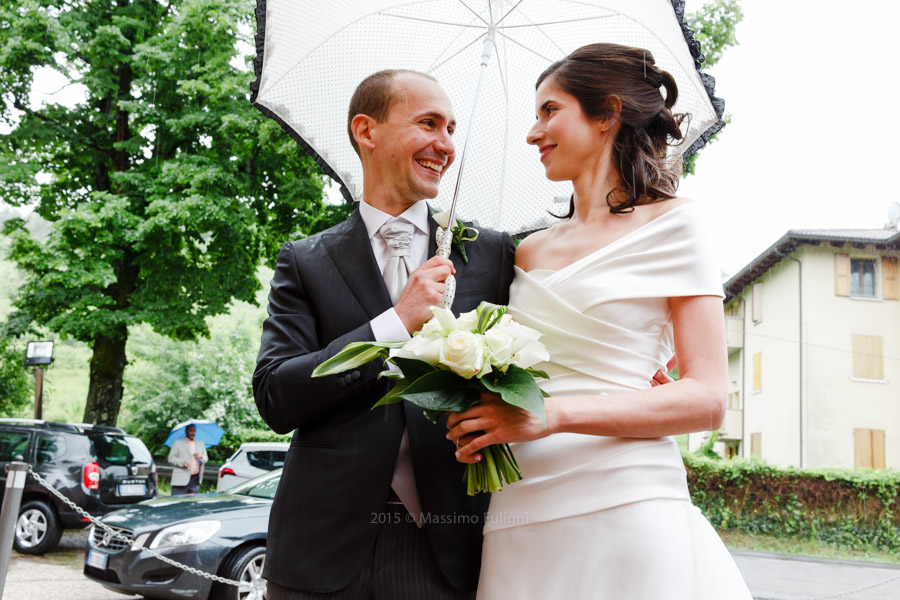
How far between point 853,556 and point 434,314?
762 inches

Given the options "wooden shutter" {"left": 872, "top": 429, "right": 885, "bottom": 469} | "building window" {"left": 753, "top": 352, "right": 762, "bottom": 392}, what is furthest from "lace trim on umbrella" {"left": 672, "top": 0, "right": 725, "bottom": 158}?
"building window" {"left": 753, "top": 352, "right": 762, "bottom": 392}

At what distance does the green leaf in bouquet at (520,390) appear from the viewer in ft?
5.47

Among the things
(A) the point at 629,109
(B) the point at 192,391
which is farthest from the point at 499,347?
(B) the point at 192,391

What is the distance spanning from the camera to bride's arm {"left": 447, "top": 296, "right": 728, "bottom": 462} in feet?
5.82

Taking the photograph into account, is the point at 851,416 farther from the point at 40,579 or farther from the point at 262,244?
the point at 40,579

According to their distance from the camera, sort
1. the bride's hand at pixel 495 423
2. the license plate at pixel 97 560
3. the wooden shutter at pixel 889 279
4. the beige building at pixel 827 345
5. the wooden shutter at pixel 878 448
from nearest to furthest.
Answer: the bride's hand at pixel 495 423 < the license plate at pixel 97 560 < the wooden shutter at pixel 878 448 < the beige building at pixel 827 345 < the wooden shutter at pixel 889 279

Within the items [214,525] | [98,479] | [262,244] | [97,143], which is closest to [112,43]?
[97,143]

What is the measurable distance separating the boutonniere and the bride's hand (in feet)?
2.02

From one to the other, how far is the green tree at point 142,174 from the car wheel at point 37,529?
3694mm

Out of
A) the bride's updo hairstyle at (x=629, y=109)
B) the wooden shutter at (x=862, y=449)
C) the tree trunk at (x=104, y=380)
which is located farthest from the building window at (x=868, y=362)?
the bride's updo hairstyle at (x=629, y=109)

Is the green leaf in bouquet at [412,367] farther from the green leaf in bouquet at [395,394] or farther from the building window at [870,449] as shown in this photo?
the building window at [870,449]

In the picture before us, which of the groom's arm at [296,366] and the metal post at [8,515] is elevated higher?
the groom's arm at [296,366]

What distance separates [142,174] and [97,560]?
820 cm

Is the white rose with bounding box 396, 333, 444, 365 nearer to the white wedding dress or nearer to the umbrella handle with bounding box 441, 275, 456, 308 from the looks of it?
the umbrella handle with bounding box 441, 275, 456, 308
